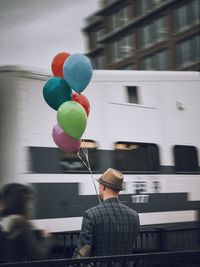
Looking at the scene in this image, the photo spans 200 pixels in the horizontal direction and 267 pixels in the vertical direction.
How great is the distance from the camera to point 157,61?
4784cm

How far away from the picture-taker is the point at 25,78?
8.62m

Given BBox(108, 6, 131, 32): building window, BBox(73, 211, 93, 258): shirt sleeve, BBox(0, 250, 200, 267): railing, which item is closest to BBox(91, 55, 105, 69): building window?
BBox(108, 6, 131, 32): building window

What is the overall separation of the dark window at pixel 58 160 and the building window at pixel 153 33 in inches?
1556

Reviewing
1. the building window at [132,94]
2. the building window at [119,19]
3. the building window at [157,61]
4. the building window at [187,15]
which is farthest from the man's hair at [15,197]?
the building window at [119,19]

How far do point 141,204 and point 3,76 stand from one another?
3.20 metres

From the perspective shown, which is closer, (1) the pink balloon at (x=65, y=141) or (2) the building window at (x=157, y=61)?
(1) the pink balloon at (x=65, y=141)

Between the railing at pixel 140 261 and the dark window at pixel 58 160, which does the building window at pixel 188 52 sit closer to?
the dark window at pixel 58 160

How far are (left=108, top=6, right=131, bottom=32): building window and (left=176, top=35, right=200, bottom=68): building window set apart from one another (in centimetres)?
963

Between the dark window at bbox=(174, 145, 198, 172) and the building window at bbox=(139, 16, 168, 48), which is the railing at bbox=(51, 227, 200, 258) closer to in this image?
the dark window at bbox=(174, 145, 198, 172)

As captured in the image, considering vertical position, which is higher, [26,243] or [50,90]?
[50,90]

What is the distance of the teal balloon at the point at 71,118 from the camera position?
248 inches

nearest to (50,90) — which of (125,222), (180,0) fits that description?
(125,222)

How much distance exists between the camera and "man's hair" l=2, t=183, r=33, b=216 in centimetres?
720

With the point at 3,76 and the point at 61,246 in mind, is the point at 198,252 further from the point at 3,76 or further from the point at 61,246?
the point at 3,76
